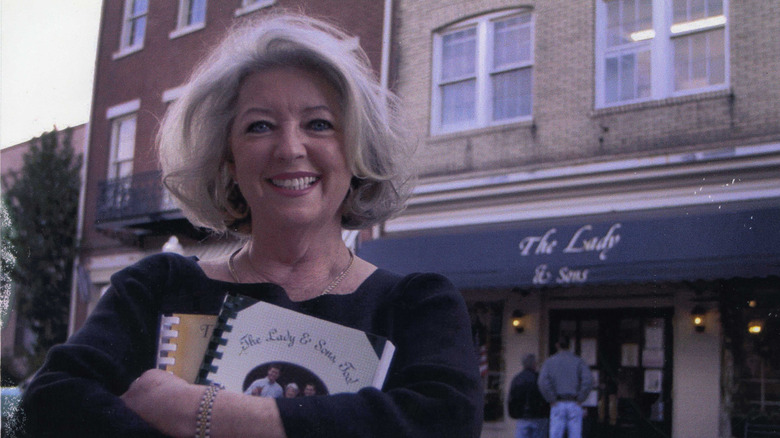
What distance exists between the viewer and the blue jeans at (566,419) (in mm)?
6375

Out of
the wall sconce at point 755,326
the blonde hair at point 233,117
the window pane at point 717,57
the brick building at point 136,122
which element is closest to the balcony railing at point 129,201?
the brick building at point 136,122

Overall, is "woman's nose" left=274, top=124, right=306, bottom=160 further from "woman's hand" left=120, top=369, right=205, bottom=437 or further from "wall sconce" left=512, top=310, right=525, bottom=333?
"wall sconce" left=512, top=310, right=525, bottom=333

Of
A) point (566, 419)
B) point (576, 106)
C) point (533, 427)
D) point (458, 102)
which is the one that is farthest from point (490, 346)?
point (576, 106)

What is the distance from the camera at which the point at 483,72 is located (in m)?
7.65

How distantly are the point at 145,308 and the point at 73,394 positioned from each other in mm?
151

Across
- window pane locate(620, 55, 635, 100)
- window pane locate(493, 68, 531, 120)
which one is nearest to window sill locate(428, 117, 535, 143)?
window pane locate(493, 68, 531, 120)

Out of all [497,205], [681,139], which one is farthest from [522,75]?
[681,139]

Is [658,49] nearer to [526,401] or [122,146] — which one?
[526,401]

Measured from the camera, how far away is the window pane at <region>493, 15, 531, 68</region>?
7.48 metres

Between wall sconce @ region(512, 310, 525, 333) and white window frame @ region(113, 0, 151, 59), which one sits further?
wall sconce @ region(512, 310, 525, 333)

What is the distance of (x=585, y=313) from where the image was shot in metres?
7.84

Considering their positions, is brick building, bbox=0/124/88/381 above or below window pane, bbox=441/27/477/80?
below

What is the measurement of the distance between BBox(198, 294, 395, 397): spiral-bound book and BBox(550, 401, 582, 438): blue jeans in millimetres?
5685

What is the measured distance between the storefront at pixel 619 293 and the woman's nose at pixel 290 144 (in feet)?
16.0
